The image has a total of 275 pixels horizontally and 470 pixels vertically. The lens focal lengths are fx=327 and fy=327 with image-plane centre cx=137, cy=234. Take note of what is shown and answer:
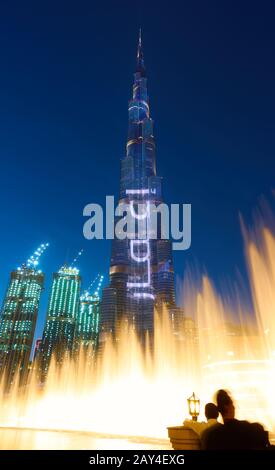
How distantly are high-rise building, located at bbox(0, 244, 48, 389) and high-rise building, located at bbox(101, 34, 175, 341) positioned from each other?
131 ft

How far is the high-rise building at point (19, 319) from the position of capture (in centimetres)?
15812

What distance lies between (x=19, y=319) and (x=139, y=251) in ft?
237

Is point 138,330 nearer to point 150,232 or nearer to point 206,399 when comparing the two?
point 150,232

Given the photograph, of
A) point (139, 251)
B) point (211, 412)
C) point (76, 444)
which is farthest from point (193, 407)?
point (139, 251)

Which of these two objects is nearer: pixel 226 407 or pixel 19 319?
pixel 226 407

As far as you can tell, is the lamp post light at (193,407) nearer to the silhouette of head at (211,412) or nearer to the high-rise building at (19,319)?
the silhouette of head at (211,412)

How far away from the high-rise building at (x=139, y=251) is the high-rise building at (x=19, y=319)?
3978 centimetres

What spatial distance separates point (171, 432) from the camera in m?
8.63

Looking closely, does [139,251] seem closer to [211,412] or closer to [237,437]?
[211,412]

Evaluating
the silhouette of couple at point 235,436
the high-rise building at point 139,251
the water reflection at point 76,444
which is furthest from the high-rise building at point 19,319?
the silhouette of couple at point 235,436

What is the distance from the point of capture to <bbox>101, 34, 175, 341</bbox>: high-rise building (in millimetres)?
178125

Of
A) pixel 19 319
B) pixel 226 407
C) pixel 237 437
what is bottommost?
pixel 237 437

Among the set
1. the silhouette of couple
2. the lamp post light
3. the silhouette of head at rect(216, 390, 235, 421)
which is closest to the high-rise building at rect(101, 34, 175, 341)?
the lamp post light

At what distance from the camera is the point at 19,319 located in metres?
171
